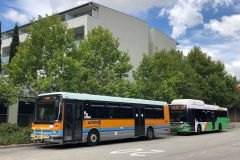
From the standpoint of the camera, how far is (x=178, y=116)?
2614 cm

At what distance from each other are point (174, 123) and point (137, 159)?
15.4m

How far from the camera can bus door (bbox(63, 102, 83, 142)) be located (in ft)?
49.9

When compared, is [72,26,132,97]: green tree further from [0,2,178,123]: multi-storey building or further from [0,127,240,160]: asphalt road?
[0,127,240,160]: asphalt road

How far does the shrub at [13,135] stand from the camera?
A: 16141 millimetres

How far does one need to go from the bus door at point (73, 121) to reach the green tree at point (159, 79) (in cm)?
1243

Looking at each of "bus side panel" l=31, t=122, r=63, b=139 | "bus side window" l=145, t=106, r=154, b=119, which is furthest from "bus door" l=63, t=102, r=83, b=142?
"bus side window" l=145, t=106, r=154, b=119

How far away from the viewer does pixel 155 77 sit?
3109cm

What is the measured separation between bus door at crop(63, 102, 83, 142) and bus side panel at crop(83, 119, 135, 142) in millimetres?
428

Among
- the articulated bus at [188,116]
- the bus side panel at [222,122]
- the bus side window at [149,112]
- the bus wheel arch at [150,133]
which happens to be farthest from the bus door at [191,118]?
the bus side panel at [222,122]

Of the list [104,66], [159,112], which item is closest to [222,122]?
[159,112]

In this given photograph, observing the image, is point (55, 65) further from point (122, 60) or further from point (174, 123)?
point (174, 123)

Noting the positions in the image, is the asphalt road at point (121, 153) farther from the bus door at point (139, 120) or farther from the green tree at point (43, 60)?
the green tree at point (43, 60)

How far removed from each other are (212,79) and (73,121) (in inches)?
1102

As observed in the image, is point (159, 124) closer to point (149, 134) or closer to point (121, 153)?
point (149, 134)
